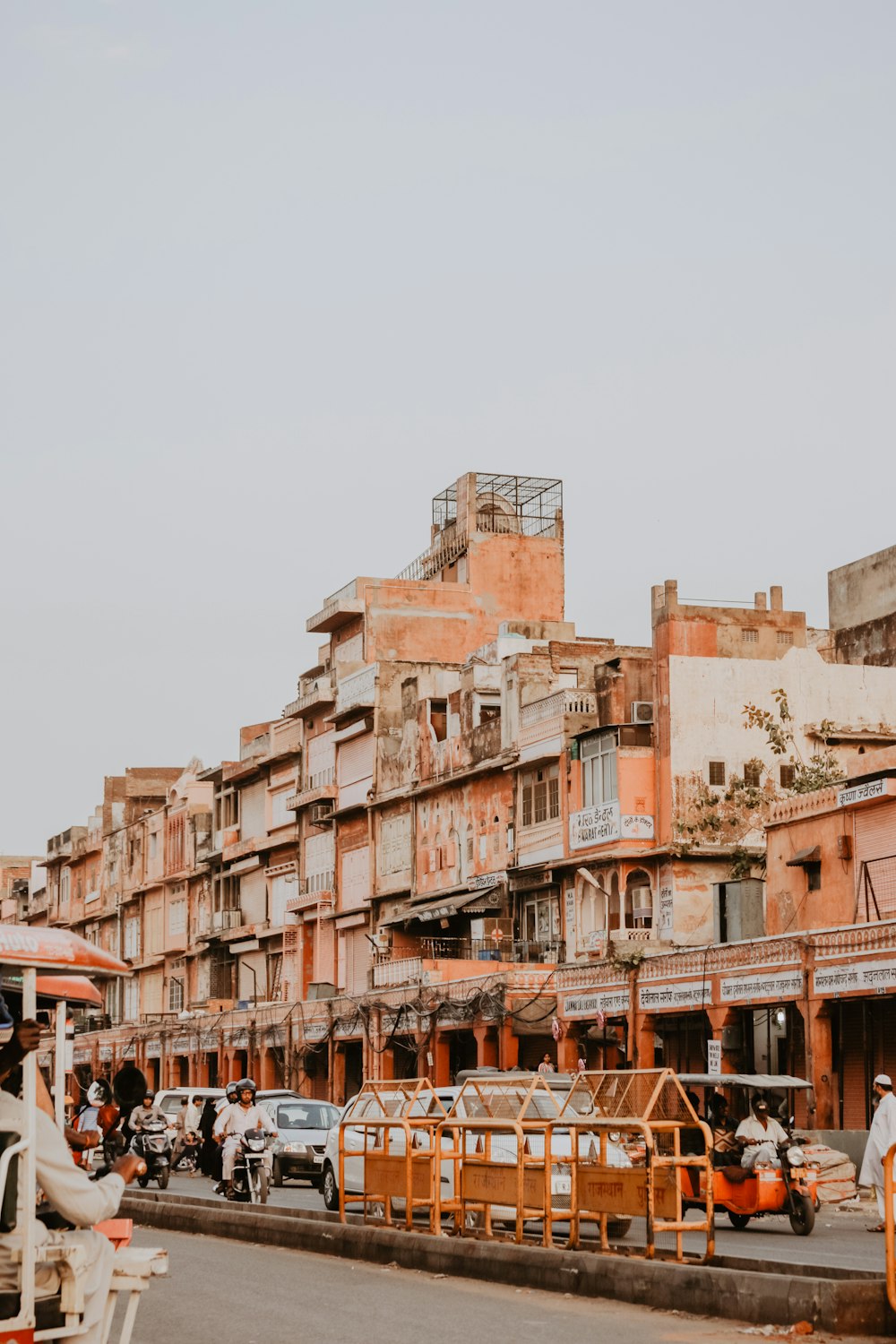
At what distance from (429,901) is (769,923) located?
17.7m

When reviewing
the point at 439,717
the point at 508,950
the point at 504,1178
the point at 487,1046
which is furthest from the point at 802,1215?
the point at 439,717

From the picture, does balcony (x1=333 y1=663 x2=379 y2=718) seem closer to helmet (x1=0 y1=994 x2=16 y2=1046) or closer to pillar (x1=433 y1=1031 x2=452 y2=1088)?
pillar (x1=433 y1=1031 x2=452 y2=1088)

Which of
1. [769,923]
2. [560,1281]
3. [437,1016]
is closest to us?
[560,1281]

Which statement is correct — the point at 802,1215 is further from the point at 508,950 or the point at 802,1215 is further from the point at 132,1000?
the point at 132,1000

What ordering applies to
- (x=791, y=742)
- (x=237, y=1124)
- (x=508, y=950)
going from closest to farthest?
(x=237, y=1124) < (x=791, y=742) < (x=508, y=950)

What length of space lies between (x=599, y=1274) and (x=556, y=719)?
40522mm

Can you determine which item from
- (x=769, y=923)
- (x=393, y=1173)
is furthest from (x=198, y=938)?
(x=393, y=1173)

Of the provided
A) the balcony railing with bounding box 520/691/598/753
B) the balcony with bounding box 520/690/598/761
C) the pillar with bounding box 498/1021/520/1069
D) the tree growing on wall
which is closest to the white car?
the pillar with bounding box 498/1021/520/1069

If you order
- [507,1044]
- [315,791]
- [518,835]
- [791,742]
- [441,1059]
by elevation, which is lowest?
[441,1059]

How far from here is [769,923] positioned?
46.1m

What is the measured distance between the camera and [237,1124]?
24.9m

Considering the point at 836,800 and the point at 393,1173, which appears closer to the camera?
the point at 393,1173

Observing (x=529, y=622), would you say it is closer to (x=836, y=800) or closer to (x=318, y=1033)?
(x=318, y=1033)

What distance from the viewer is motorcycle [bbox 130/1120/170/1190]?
31672 millimetres
